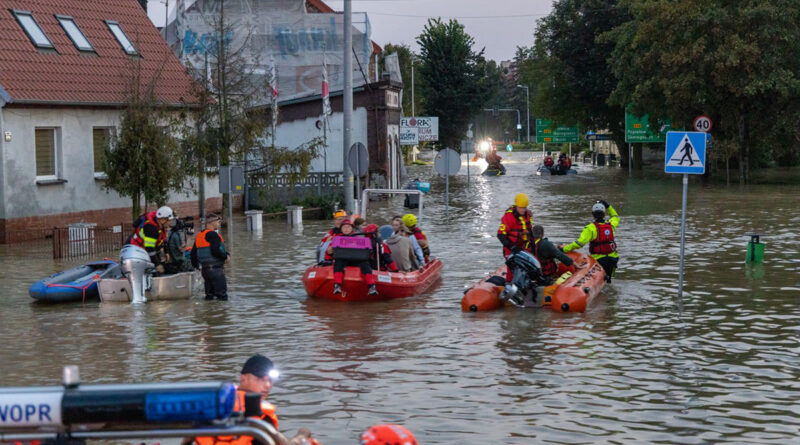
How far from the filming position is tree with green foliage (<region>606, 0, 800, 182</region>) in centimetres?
4922

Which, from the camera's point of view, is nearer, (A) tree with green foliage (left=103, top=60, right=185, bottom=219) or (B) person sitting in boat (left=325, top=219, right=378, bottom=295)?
(B) person sitting in boat (left=325, top=219, right=378, bottom=295)

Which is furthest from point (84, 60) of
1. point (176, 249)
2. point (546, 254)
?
point (546, 254)

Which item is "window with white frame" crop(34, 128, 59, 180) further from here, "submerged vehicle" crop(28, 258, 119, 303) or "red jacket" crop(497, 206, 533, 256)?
"red jacket" crop(497, 206, 533, 256)

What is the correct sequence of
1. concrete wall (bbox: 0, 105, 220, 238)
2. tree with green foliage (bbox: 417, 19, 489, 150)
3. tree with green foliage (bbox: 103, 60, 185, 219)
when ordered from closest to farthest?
tree with green foliage (bbox: 103, 60, 185, 219), concrete wall (bbox: 0, 105, 220, 238), tree with green foliage (bbox: 417, 19, 489, 150)

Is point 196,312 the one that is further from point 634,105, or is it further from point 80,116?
point 634,105

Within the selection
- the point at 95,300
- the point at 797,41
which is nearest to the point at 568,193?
the point at 797,41

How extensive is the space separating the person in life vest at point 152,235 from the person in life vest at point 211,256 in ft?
3.52

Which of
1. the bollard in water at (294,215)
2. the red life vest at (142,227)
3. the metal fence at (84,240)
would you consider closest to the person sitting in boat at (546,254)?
the red life vest at (142,227)

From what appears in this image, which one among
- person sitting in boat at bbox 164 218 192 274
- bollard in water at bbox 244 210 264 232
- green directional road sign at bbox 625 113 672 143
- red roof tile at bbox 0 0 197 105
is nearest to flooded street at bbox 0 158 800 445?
person sitting in boat at bbox 164 218 192 274

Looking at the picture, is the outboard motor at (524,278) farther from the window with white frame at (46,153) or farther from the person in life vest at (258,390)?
the window with white frame at (46,153)

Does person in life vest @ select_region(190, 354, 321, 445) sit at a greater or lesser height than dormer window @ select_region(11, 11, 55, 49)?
lesser

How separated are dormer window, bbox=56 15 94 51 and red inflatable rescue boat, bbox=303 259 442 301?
1621cm

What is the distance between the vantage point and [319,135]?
46438 mm

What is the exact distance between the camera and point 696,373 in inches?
466
